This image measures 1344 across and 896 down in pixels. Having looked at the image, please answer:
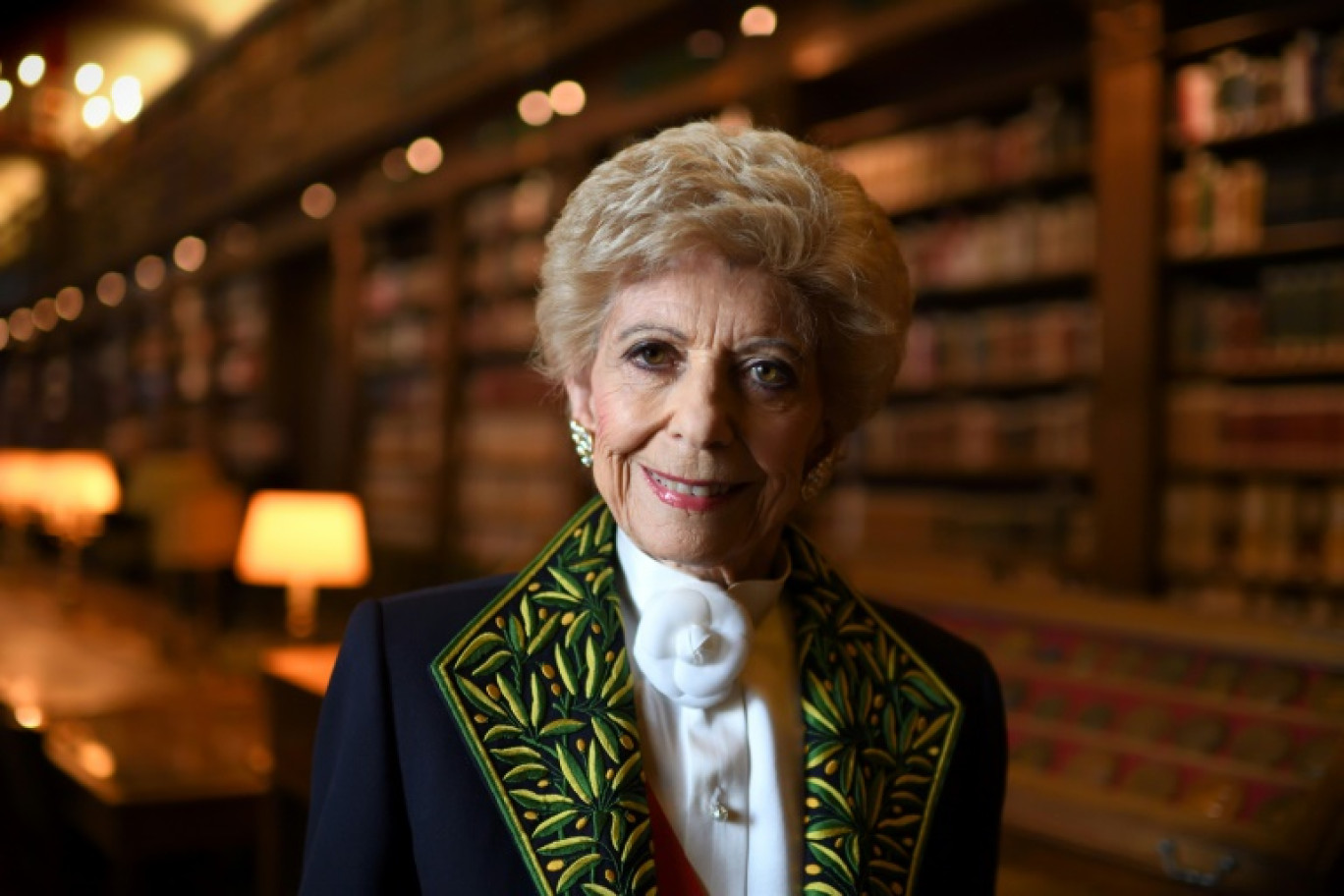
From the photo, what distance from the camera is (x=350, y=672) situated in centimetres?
117

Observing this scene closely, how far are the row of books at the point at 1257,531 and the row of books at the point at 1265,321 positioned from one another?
373 millimetres

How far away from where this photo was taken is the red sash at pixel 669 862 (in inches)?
44.8

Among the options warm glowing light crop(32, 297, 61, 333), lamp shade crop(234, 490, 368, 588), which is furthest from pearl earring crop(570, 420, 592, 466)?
warm glowing light crop(32, 297, 61, 333)

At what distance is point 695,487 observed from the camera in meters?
1.13

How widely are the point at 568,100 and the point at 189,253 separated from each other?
6.22 metres

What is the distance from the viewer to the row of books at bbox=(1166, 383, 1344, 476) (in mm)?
3668

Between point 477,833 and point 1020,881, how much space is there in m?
0.86

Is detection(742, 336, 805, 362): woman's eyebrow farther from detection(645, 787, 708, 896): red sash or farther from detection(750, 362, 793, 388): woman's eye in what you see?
detection(645, 787, 708, 896): red sash

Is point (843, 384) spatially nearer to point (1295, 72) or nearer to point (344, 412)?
point (1295, 72)

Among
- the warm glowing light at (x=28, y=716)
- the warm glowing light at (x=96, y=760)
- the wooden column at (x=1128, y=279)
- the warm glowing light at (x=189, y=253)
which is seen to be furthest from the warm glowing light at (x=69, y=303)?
the wooden column at (x=1128, y=279)

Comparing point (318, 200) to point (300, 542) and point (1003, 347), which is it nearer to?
point (300, 542)

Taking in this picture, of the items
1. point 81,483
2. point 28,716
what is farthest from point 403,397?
point 28,716

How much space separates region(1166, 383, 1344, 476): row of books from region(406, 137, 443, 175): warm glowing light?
14.8 ft

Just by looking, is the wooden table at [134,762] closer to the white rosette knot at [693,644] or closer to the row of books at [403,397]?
the white rosette knot at [693,644]
